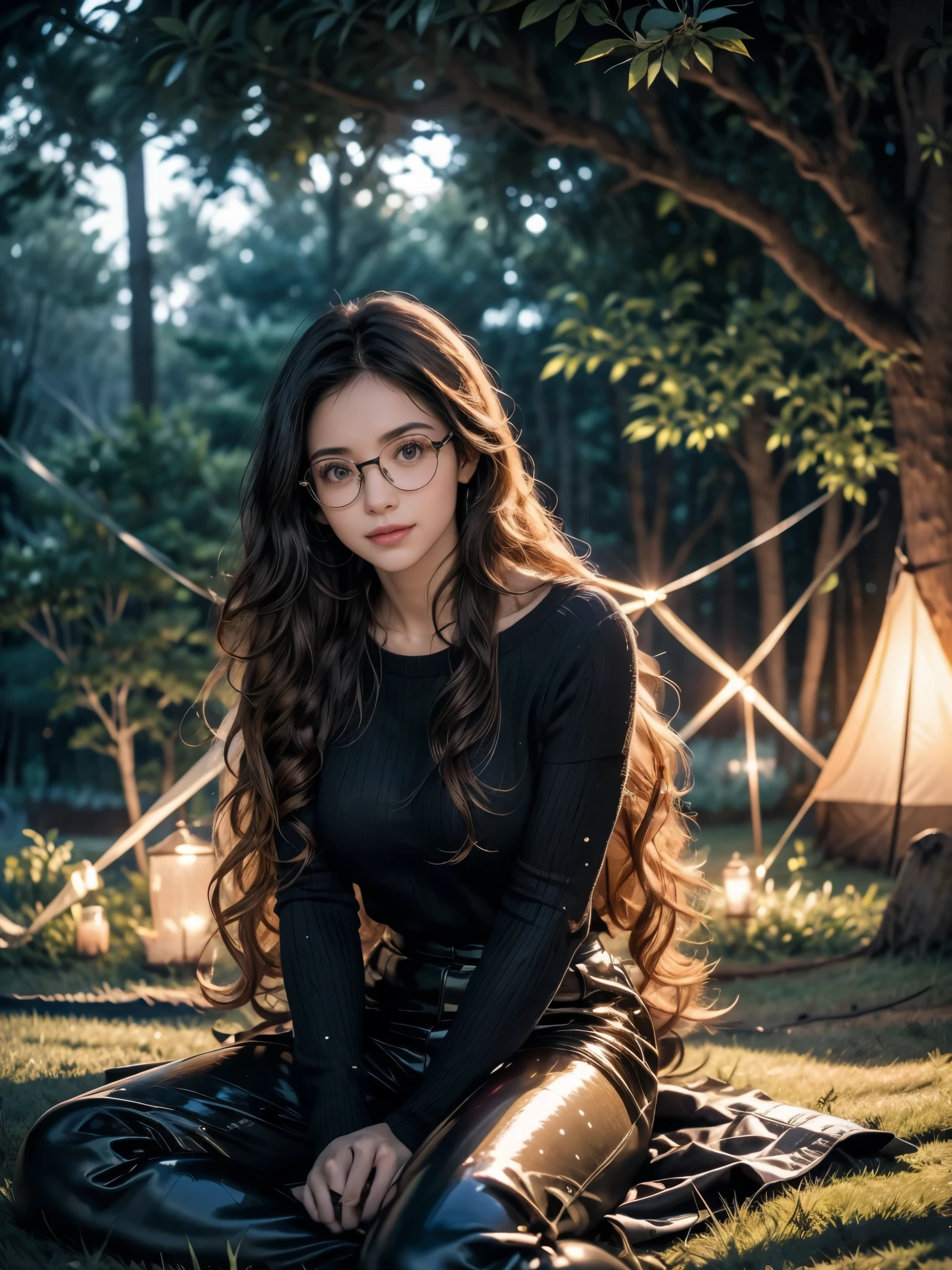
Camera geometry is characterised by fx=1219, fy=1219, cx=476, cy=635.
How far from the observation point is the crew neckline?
198 centimetres

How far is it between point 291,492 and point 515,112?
8.55 ft

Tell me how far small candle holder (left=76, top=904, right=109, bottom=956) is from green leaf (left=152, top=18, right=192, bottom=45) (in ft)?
9.42

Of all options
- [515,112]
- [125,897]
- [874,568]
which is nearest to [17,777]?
[125,897]

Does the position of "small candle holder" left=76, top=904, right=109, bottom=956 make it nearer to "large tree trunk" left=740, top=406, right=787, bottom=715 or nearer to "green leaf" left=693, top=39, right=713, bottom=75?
"green leaf" left=693, top=39, right=713, bottom=75

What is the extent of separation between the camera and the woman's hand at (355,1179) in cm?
166

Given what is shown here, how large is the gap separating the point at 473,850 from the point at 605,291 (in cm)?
575

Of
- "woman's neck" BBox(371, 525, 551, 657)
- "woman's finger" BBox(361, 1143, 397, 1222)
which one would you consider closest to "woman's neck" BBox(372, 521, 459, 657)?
"woman's neck" BBox(371, 525, 551, 657)

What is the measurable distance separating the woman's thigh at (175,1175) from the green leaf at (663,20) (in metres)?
1.78

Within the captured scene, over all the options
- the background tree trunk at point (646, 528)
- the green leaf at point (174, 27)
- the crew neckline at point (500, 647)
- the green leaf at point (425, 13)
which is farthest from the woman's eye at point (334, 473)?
the background tree trunk at point (646, 528)

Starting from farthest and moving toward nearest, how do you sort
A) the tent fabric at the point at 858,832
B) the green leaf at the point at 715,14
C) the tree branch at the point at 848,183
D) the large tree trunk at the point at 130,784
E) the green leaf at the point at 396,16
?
the tent fabric at the point at 858,832 < the large tree trunk at the point at 130,784 < the tree branch at the point at 848,183 < the green leaf at the point at 396,16 < the green leaf at the point at 715,14

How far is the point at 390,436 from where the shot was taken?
1.93 metres

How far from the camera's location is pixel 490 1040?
1.78 metres

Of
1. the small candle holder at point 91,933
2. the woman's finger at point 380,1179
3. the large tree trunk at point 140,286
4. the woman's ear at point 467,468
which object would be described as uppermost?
the large tree trunk at point 140,286

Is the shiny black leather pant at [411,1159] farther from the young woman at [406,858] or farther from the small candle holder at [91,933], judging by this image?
the small candle holder at [91,933]
